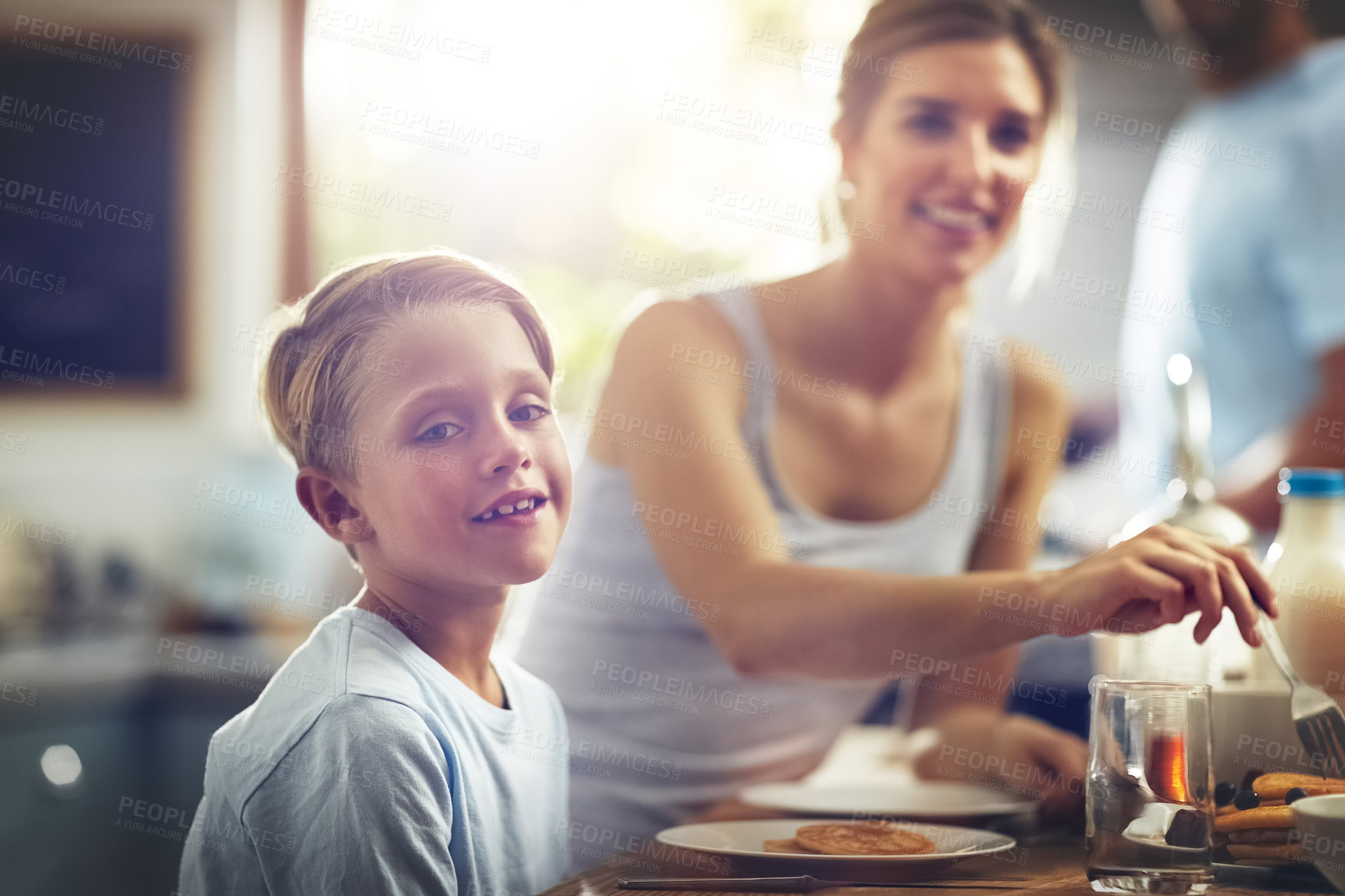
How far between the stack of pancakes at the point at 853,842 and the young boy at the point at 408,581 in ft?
0.52

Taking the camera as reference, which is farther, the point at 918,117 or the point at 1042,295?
the point at 1042,295

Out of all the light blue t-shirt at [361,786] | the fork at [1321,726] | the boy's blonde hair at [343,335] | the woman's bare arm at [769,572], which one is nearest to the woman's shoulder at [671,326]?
the woman's bare arm at [769,572]

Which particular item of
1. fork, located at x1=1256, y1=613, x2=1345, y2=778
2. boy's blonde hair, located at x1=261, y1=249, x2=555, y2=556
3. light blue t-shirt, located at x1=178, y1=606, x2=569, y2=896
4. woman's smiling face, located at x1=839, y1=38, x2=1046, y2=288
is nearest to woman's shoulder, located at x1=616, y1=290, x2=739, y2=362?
woman's smiling face, located at x1=839, y1=38, x2=1046, y2=288

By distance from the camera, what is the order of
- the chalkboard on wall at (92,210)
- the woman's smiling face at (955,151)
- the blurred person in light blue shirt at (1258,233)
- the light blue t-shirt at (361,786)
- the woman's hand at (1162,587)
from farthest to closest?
the blurred person in light blue shirt at (1258,233) → the woman's smiling face at (955,151) → the chalkboard on wall at (92,210) → the woman's hand at (1162,587) → the light blue t-shirt at (361,786)

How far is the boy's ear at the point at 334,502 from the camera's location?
0.60 meters

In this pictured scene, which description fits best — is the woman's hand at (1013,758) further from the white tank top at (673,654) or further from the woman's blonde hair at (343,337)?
the woman's blonde hair at (343,337)

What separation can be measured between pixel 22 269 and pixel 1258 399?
1328 millimetres

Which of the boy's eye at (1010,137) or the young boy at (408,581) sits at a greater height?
the boy's eye at (1010,137)

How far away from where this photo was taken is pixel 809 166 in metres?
1.19

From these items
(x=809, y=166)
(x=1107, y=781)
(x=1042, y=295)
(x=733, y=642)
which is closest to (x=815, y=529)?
(x=733, y=642)

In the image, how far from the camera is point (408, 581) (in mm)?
604

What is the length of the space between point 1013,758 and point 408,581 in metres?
0.55

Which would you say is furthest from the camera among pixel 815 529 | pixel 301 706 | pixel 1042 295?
pixel 1042 295

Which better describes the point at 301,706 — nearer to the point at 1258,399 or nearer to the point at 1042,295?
the point at 1258,399
